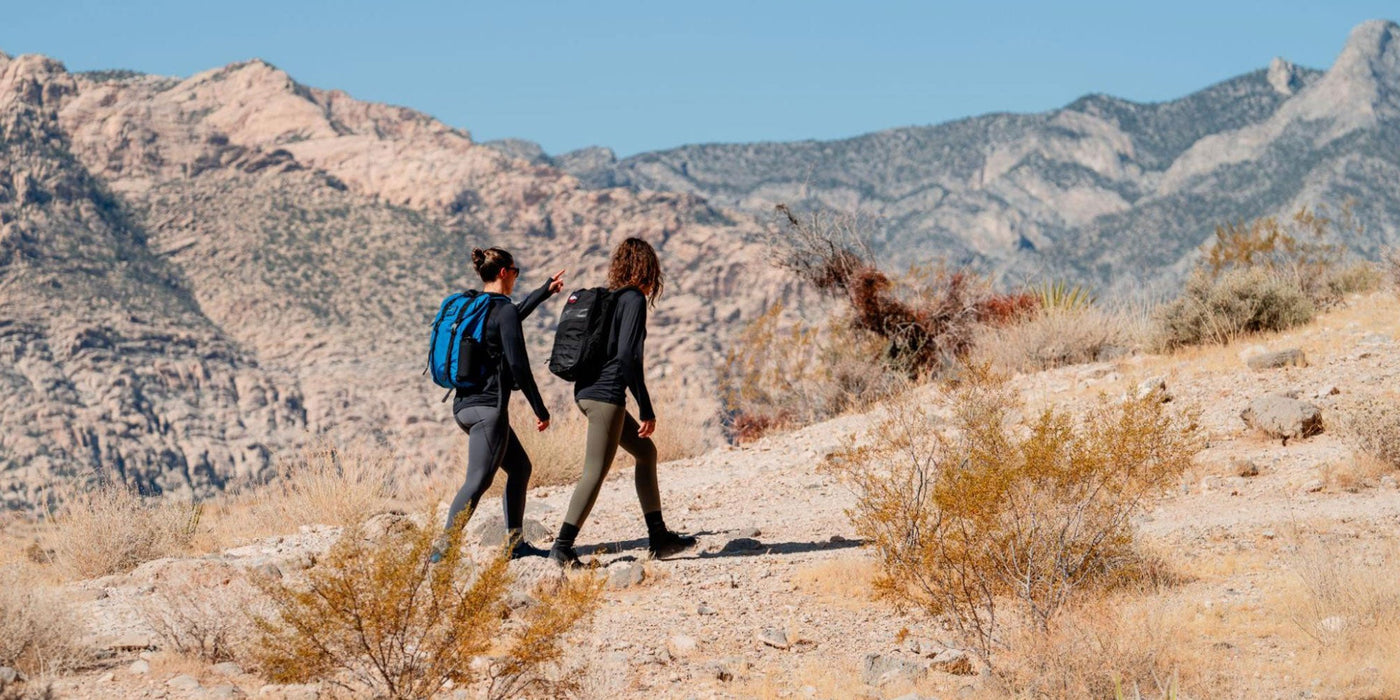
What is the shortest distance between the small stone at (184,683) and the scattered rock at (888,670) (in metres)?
2.74

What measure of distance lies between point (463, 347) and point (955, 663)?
3131mm

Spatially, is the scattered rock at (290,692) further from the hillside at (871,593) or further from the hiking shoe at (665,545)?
the hiking shoe at (665,545)

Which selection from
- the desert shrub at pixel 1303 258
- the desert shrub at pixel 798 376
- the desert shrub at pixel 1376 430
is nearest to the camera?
the desert shrub at pixel 1376 430

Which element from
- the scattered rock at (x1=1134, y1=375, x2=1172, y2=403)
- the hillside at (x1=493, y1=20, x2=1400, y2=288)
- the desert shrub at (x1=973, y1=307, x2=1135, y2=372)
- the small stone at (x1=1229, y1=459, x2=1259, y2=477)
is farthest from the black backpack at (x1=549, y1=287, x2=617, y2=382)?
the hillside at (x1=493, y1=20, x2=1400, y2=288)

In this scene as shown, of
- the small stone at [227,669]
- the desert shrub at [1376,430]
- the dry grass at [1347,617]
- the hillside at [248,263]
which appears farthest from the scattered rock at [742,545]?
the hillside at [248,263]

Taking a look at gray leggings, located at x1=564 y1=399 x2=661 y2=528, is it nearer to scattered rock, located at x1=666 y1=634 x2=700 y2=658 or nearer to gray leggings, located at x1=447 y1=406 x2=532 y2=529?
gray leggings, located at x1=447 y1=406 x2=532 y2=529

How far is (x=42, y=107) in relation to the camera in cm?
7825

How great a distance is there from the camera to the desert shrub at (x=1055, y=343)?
45.6 ft

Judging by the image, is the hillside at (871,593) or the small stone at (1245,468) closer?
the hillside at (871,593)

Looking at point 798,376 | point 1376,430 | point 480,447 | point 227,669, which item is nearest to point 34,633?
point 227,669

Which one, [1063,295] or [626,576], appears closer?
[626,576]

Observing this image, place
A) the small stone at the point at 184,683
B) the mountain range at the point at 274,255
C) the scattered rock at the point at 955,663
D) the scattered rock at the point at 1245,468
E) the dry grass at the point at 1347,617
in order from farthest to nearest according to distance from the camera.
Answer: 1. the mountain range at the point at 274,255
2. the scattered rock at the point at 1245,468
3. the scattered rock at the point at 955,663
4. the small stone at the point at 184,683
5. the dry grass at the point at 1347,617

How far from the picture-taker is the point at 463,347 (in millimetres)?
6676

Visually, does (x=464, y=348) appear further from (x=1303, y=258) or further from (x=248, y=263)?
(x=248, y=263)
